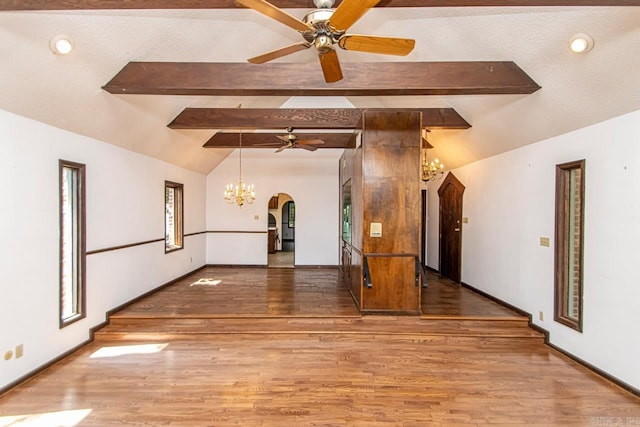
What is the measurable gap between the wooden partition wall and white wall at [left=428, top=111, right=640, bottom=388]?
1.52 meters

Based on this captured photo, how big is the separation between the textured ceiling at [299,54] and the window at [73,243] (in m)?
0.61

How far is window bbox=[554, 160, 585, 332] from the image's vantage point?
12.7 feet

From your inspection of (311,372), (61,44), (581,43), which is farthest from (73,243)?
(581,43)

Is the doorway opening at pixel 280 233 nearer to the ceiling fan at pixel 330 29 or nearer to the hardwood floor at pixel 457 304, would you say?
the hardwood floor at pixel 457 304

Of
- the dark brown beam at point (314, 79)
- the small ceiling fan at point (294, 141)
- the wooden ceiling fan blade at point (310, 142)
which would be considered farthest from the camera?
the wooden ceiling fan blade at point (310, 142)

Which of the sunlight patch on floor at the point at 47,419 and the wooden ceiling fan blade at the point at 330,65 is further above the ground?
the wooden ceiling fan blade at the point at 330,65

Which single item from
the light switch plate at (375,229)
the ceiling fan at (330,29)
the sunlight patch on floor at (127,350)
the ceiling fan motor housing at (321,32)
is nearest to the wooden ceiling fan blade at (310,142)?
the light switch plate at (375,229)

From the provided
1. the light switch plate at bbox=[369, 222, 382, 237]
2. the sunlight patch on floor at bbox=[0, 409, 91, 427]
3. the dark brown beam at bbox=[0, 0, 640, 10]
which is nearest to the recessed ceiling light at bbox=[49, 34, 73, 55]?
the dark brown beam at bbox=[0, 0, 640, 10]

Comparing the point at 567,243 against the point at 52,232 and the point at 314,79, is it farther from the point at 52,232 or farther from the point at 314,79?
the point at 52,232

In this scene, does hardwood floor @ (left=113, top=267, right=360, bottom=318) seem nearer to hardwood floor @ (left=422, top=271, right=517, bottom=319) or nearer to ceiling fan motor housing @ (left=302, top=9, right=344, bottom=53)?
hardwood floor @ (left=422, top=271, right=517, bottom=319)

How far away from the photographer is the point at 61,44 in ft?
9.21

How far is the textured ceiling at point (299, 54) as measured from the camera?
8.87 ft

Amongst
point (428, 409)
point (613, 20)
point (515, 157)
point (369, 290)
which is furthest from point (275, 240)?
point (613, 20)

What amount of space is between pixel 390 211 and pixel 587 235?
87.1 inches
